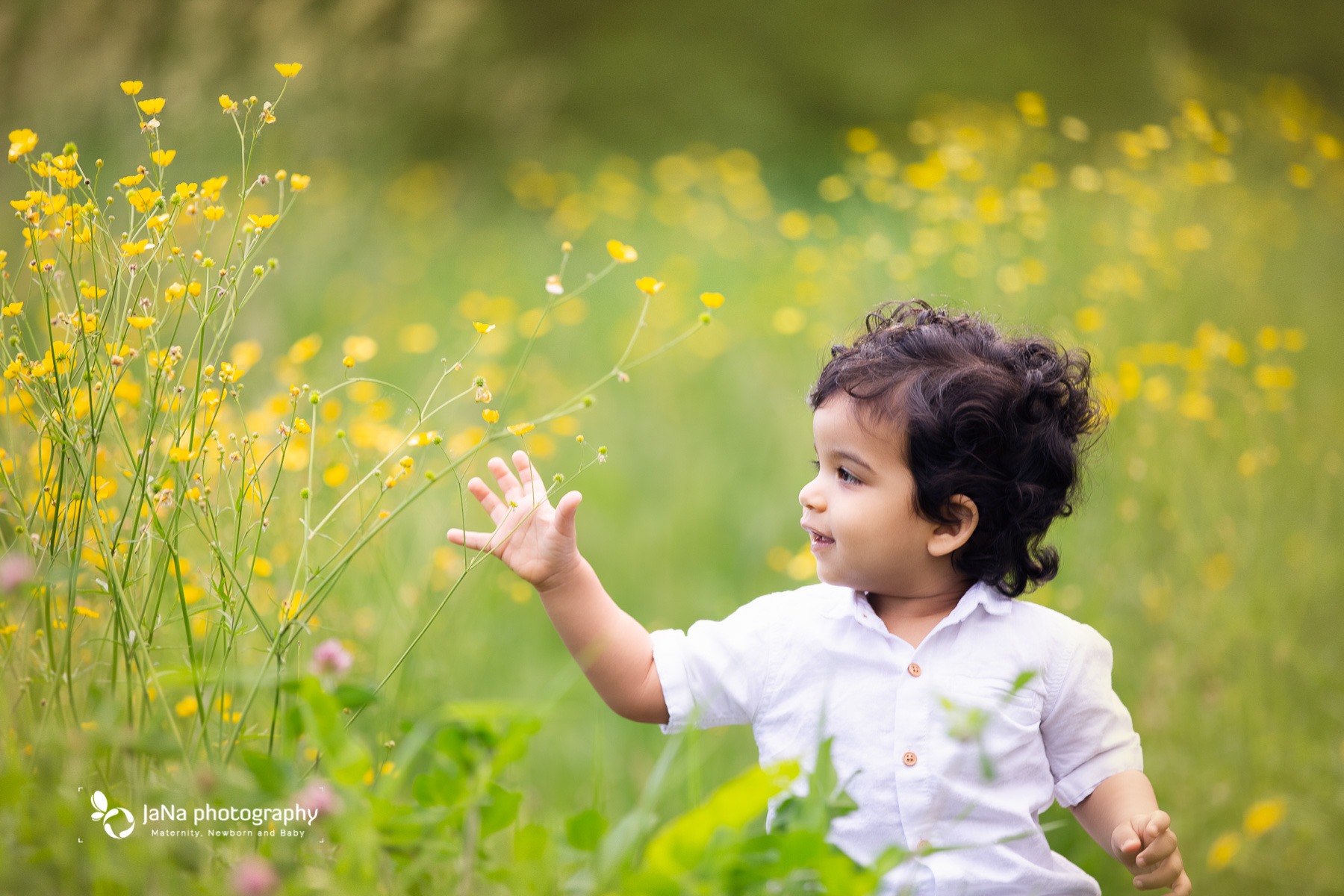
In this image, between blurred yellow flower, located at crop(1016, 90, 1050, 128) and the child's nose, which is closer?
the child's nose

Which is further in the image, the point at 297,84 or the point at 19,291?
the point at 297,84

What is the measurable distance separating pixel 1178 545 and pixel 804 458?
1.09 m

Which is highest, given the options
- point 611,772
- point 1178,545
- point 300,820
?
point 300,820

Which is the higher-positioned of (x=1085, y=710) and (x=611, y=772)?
(x=1085, y=710)

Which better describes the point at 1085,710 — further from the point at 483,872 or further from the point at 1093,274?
the point at 1093,274

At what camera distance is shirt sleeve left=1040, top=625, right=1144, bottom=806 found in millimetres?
1278

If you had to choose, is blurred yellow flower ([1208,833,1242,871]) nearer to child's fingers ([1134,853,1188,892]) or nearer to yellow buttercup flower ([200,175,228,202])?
child's fingers ([1134,853,1188,892])

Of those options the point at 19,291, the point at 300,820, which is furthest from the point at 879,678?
the point at 19,291

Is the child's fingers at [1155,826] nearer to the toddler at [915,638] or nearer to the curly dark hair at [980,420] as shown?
the toddler at [915,638]

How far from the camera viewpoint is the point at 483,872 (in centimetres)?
85

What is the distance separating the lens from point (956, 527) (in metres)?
1.32

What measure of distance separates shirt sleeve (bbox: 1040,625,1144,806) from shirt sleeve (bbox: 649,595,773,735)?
15.6 inches

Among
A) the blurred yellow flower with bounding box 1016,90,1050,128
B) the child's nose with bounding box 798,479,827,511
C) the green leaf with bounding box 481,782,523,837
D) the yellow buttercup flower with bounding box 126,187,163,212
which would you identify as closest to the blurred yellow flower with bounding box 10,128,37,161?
the yellow buttercup flower with bounding box 126,187,163,212

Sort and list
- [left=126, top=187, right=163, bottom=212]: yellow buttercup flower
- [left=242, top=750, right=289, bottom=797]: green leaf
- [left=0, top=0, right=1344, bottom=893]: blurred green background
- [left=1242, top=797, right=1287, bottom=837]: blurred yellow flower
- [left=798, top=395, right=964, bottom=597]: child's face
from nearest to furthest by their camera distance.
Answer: [left=242, top=750, right=289, bottom=797]: green leaf, [left=126, top=187, right=163, bottom=212]: yellow buttercup flower, [left=798, top=395, right=964, bottom=597]: child's face, [left=1242, top=797, right=1287, bottom=837]: blurred yellow flower, [left=0, top=0, right=1344, bottom=893]: blurred green background
